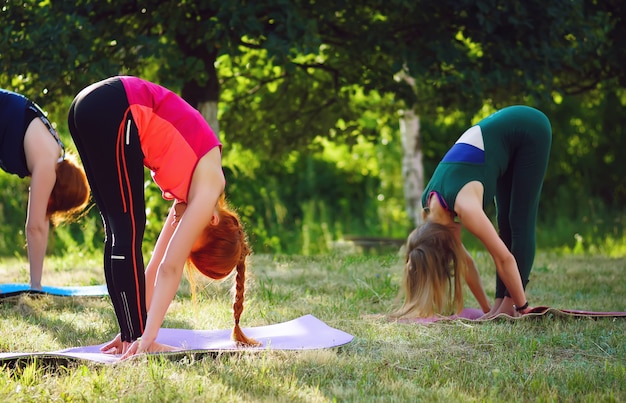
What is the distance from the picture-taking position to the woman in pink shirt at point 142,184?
3.44 metres

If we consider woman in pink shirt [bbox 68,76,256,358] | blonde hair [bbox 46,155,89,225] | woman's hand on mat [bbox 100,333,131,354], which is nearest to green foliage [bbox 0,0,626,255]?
blonde hair [bbox 46,155,89,225]

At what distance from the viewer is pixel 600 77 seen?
870cm

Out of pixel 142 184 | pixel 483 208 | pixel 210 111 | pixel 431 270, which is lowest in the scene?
pixel 431 270

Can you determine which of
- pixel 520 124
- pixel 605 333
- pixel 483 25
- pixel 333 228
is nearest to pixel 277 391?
pixel 605 333

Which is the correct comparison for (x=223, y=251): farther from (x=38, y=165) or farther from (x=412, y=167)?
(x=412, y=167)

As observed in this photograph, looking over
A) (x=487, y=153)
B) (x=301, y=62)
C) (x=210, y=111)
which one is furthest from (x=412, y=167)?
(x=487, y=153)

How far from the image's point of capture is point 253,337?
404 centimetres

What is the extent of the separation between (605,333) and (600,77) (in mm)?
5179

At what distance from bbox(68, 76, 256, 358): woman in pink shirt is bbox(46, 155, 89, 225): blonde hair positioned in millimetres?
1577

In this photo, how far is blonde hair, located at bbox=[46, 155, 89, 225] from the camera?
198 inches

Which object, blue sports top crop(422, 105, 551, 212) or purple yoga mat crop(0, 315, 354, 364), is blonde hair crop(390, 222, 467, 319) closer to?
blue sports top crop(422, 105, 551, 212)

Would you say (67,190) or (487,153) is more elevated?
(487,153)

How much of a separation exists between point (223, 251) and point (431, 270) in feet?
4.66

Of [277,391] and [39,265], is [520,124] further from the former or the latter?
[39,265]
